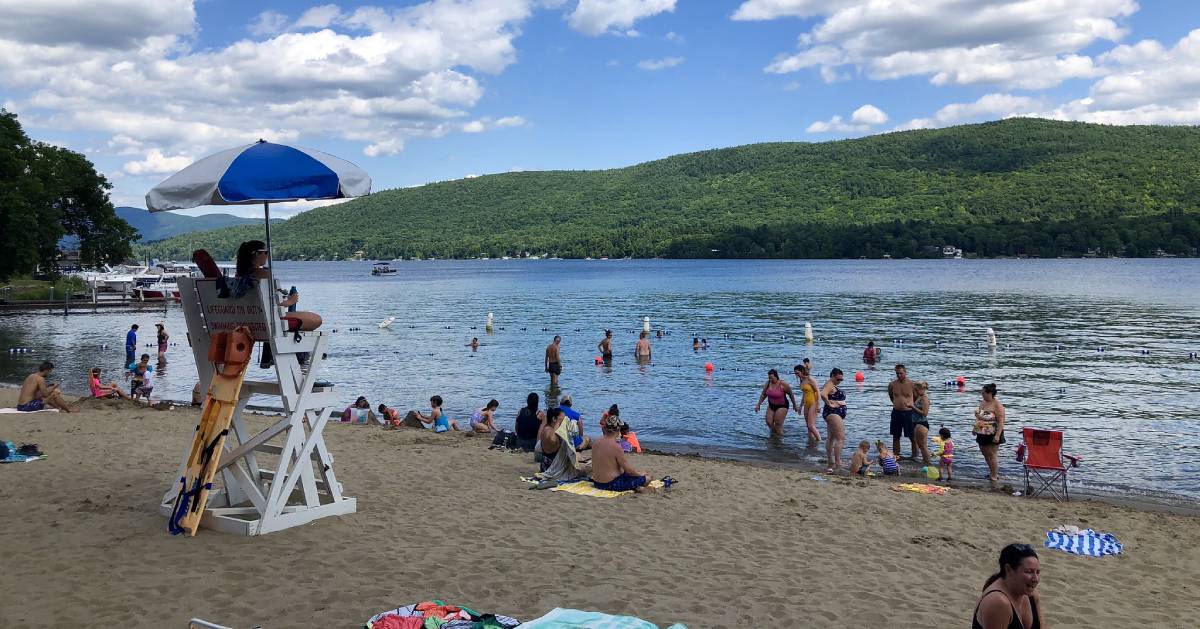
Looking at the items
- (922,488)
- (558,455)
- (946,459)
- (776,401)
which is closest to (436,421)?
(558,455)

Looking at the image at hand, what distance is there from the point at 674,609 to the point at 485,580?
1519 millimetres

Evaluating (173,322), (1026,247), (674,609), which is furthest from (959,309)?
(1026,247)

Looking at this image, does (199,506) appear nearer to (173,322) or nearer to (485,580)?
(485,580)

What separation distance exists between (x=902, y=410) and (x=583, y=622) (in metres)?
10.4

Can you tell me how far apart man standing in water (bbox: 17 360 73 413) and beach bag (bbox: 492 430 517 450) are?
839cm

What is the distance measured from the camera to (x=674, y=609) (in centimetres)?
602

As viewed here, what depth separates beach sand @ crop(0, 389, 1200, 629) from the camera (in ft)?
19.6

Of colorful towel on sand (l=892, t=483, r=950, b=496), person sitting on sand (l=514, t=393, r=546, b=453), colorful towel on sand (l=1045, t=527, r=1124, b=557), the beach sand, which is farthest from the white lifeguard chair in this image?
colorful towel on sand (l=892, t=483, r=950, b=496)

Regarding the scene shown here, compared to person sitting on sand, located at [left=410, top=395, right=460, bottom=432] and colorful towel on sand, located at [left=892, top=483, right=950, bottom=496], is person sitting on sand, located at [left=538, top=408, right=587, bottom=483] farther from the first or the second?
person sitting on sand, located at [left=410, top=395, right=460, bottom=432]

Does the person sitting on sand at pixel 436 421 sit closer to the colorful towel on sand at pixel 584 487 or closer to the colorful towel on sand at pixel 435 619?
the colorful towel on sand at pixel 584 487

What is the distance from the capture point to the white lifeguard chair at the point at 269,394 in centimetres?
680

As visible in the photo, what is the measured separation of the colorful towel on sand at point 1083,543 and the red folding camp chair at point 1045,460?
2.55 meters

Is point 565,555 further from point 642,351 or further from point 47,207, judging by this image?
point 47,207

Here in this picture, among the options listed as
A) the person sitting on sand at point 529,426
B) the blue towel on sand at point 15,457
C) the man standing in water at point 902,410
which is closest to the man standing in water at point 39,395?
the blue towel on sand at point 15,457
